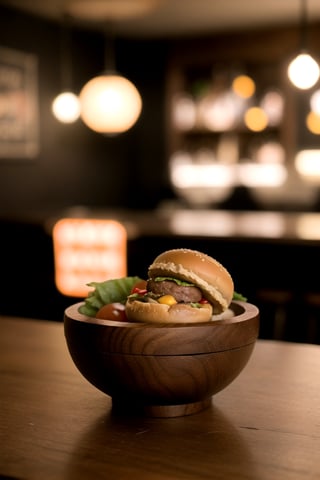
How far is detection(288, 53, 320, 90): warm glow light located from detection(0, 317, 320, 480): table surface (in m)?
2.60

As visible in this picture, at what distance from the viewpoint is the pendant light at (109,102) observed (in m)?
4.80

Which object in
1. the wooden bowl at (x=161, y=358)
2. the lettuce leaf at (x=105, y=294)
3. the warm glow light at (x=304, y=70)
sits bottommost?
the wooden bowl at (x=161, y=358)

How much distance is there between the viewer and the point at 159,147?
26.9 ft

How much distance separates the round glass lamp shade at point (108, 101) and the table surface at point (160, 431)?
11.4 feet

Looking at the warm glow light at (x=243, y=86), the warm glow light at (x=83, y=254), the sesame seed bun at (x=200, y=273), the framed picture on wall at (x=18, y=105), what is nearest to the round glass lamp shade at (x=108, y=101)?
the warm glow light at (x=83, y=254)

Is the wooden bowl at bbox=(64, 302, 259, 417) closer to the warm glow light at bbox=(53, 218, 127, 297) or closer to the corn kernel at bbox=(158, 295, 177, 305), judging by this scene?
the corn kernel at bbox=(158, 295, 177, 305)

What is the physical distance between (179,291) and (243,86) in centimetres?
659

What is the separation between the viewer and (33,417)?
1.21 meters

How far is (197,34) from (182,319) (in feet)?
22.0

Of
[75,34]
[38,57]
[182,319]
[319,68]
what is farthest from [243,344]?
[75,34]

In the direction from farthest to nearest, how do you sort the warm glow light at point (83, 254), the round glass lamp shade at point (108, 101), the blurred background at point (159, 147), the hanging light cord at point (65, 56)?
the hanging light cord at point (65, 56) < the warm glow light at point (83, 254) < the round glass lamp shade at point (108, 101) < the blurred background at point (159, 147)

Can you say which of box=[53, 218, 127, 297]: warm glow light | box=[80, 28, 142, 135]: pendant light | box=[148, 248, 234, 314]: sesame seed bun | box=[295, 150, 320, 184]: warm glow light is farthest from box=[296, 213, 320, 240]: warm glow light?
box=[148, 248, 234, 314]: sesame seed bun

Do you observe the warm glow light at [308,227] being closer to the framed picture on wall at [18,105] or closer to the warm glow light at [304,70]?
the warm glow light at [304,70]

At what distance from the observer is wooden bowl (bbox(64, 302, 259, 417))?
1.14 metres
